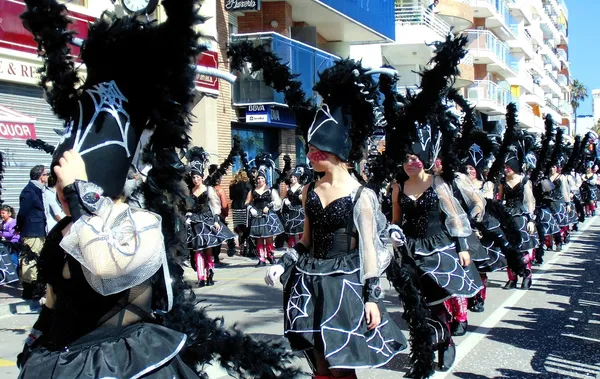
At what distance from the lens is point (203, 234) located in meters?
11.2

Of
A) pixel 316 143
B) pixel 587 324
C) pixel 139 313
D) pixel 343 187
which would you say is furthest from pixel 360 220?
pixel 587 324

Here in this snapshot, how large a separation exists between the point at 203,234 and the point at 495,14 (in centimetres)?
4017

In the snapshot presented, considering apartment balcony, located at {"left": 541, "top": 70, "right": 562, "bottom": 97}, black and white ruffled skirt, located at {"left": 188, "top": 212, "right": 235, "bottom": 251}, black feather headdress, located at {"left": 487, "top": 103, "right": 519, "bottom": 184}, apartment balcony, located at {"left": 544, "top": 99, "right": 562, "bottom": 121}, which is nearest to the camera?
black feather headdress, located at {"left": 487, "top": 103, "right": 519, "bottom": 184}

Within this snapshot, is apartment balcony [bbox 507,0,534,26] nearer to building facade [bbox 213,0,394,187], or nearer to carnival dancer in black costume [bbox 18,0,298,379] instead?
building facade [bbox 213,0,394,187]

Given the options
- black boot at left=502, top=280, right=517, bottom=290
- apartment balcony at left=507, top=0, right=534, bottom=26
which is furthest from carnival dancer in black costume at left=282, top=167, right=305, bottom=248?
apartment balcony at left=507, top=0, right=534, bottom=26

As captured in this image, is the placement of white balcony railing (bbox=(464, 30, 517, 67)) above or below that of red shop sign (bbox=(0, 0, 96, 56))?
above

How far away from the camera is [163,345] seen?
9.55 ft

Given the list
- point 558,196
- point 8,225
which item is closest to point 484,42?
point 558,196

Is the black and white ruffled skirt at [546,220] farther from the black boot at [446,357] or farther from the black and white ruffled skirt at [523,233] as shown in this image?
the black boot at [446,357]

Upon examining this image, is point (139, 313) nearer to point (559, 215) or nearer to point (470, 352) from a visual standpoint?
point (470, 352)

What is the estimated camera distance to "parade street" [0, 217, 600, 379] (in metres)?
6.50

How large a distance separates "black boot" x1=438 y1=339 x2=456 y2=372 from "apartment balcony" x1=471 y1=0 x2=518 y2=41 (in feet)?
128

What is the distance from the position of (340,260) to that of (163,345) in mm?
1845

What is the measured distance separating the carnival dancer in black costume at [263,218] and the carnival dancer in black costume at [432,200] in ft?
24.8
